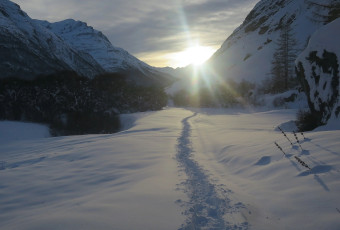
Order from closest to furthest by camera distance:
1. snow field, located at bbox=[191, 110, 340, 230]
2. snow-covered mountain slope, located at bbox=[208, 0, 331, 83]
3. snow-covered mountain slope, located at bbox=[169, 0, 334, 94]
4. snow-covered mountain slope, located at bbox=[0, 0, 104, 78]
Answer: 1. snow field, located at bbox=[191, 110, 340, 230]
2. snow-covered mountain slope, located at bbox=[169, 0, 334, 94]
3. snow-covered mountain slope, located at bbox=[208, 0, 331, 83]
4. snow-covered mountain slope, located at bbox=[0, 0, 104, 78]

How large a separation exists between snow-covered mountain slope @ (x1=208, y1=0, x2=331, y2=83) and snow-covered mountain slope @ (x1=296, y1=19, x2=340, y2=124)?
4200 cm

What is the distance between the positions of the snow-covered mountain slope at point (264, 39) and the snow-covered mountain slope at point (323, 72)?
1654 inches

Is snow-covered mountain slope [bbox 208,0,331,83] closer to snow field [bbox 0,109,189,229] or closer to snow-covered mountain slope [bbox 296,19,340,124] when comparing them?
snow-covered mountain slope [bbox 296,19,340,124]

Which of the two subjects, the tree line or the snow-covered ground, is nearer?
the snow-covered ground

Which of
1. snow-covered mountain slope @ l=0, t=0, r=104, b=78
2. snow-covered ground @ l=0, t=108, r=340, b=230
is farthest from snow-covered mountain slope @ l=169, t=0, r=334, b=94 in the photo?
snow-covered mountain slope @ l=0, t=0, r=104, b=78

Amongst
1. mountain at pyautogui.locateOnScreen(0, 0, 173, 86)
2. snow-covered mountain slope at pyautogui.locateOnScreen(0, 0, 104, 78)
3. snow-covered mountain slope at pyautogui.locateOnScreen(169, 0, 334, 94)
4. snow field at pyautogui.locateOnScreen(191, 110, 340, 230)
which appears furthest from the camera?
snow-covered mountain slope at pyautogui.locateOnScreen(0, 0, 104, 78)

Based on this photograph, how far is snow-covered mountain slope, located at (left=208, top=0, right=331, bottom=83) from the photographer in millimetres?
58969

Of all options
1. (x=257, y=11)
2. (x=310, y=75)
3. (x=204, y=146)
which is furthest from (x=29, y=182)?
(x=257, y=11)

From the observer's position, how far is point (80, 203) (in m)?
3.83

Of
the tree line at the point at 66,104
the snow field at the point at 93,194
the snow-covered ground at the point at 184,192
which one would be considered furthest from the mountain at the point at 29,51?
the snow-covered ground at the point at 184,192

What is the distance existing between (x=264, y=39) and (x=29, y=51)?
107465 mm

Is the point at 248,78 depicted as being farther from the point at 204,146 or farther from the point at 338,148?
the point at 338,148

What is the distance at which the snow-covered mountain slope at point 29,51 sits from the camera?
302ft

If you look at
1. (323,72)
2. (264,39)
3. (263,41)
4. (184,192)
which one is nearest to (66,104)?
(323,72)
